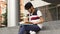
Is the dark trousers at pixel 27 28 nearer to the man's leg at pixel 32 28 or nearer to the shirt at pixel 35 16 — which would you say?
the man's leg at pixel 32 28

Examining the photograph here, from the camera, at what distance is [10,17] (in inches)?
583

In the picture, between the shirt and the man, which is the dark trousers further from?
the shirt

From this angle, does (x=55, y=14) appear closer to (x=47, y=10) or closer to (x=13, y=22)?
(x=47, y=10)

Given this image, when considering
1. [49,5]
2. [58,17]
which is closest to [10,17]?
[58,17]

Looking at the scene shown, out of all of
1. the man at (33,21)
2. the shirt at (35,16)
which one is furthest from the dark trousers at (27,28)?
the shirt at (35,16)

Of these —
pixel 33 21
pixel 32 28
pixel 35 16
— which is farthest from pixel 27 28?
pixel 35 16

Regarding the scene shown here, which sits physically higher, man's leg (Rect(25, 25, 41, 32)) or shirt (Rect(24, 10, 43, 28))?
shirt (Rect(24, 10, 43, 28))

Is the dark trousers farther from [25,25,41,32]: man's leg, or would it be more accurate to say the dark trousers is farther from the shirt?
the shirt

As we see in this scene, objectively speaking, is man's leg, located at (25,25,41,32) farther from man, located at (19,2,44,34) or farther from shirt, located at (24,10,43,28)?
shirt, located at (24,10,43,28)

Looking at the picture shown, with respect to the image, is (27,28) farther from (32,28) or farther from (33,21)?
(33,21)

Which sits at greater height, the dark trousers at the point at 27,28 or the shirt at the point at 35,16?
the shirt at the point at 35,16

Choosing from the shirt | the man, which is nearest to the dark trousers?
the man

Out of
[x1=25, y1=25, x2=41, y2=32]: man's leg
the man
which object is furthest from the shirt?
[x1=25, y1=25, x2=41, y2=32]: man's leg

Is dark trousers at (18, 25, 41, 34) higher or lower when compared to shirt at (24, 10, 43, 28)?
lower
